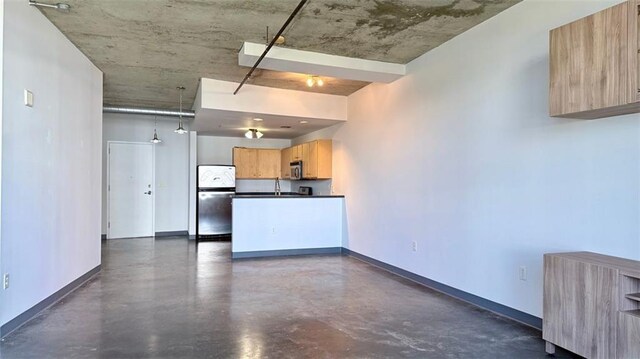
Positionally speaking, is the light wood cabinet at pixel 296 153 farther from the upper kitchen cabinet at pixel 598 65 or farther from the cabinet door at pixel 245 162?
the upper kitchen cabinet at pixel 598 65

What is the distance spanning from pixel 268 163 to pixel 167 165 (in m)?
2.32

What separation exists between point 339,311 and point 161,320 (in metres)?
1.61

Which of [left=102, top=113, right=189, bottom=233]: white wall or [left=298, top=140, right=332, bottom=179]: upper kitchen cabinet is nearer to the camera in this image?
[left=298, top=140, right=332, bottom=179]: upper kitchen cabinet

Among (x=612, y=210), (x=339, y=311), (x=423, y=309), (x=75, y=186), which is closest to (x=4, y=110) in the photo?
(x=75, y=186)

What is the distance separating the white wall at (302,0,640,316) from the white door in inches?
219

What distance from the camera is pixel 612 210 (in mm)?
2562

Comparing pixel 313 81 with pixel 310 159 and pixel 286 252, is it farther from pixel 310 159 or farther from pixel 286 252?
pixel 286 252

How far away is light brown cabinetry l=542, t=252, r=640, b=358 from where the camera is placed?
2127 mm

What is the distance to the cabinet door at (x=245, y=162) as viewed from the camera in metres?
8.90

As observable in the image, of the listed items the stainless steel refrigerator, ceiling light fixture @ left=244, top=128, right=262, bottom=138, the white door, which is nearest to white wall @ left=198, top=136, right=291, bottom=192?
the stainless steel refrigerator

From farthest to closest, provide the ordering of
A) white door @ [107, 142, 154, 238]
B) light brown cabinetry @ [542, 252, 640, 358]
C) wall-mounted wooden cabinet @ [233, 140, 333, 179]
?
wall-mounted wooden cabinet @ [233, 140, 333, 179] < white door @ [107, 142, 154, 238] < light brown cabinetry @ [542, 252, 640, 358]

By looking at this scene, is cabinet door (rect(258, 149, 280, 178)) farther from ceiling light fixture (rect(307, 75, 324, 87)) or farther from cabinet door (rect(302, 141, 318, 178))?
ceiling light fixture (rect(307, 75, 324, 87))

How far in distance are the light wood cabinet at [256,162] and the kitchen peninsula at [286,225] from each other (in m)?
2.73

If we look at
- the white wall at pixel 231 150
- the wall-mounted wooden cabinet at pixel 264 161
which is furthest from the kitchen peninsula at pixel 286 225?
the white wall at pixel 231 150
